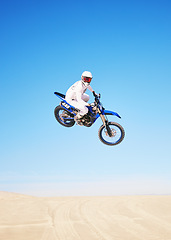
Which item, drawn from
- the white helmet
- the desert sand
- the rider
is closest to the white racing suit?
the rider

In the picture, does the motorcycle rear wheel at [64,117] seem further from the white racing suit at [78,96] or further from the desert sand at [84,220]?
the desert sand at [84,220]

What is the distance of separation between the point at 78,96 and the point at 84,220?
13695 millimetres

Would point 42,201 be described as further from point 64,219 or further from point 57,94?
point 57,94

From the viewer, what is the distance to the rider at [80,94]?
9.69 meters

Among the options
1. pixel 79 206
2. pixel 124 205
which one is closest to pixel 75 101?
pixel 79 206

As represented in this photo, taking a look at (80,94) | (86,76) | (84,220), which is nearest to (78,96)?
(80,94)

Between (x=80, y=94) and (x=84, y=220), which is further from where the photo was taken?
(x=84, y=220)

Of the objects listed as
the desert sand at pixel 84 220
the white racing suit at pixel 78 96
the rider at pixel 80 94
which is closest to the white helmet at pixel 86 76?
the rider at pixel 80 94

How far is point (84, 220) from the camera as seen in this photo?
20.6 meters

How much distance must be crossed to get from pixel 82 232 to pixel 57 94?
1061 centimetres

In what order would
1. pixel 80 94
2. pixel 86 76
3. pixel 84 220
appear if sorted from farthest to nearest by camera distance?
pixel 84 220 → pixel 80 94 → pixel 86 76

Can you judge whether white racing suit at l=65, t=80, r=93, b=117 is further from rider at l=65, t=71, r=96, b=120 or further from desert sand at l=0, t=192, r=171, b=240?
desert sand at l=0, t=192, r=171, b=240

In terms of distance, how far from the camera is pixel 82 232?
17656 millimetres

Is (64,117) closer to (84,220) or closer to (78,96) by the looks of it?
(78,96)
